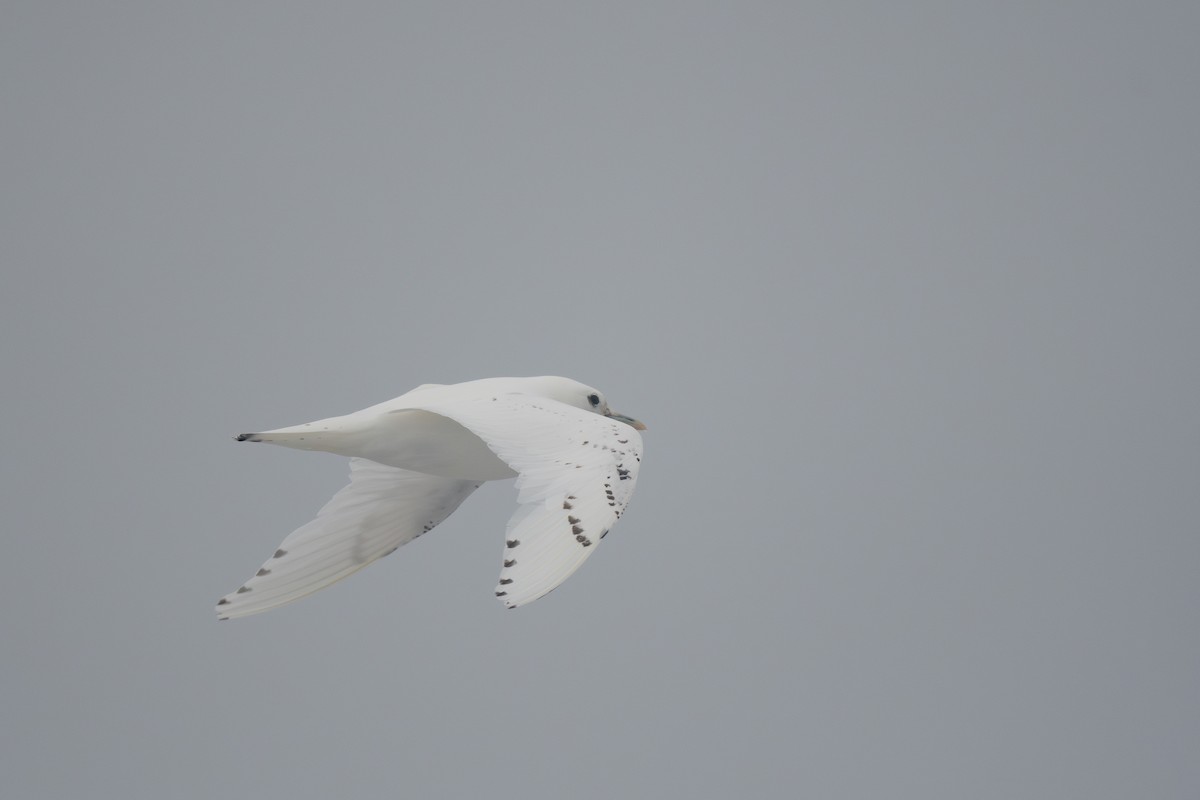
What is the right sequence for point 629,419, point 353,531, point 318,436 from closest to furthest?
point 318,436 → point 353,531 → point 629,419

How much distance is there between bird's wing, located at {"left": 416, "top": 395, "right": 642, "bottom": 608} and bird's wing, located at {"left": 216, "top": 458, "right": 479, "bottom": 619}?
1.04 m

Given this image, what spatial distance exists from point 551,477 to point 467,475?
4.83ft

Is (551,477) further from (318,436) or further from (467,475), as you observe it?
(467,475)

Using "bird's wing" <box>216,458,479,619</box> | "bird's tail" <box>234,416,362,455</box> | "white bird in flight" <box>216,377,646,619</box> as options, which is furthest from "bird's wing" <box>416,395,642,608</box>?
"bird's wing" <box>216,458,479,619</box>

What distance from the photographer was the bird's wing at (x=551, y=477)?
Result: 169 inches

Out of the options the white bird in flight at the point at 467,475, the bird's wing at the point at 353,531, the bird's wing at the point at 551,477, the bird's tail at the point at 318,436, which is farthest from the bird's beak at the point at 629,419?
the bird's tail at the point at 318,436

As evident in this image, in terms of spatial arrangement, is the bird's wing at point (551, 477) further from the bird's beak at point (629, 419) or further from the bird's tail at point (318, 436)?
the bird's beak at point (629, 419)

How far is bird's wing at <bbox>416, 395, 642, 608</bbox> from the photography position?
4305 mm

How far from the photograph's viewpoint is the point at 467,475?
610 centimetres

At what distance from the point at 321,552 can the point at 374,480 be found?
0.51m

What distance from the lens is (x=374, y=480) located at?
648 centimetres

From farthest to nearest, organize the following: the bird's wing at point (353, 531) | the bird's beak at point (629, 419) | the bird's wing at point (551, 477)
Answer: the bird's beak at point (629, 419) < the bird's wing at point (353, 531) < the bird's wing at point (551, 477)

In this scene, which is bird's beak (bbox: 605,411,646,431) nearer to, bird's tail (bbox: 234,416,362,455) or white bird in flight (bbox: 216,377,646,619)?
white bird in flight (bbox: 216,377,646,619)

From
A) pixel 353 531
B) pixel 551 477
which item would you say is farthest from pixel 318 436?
pixel 551 477
